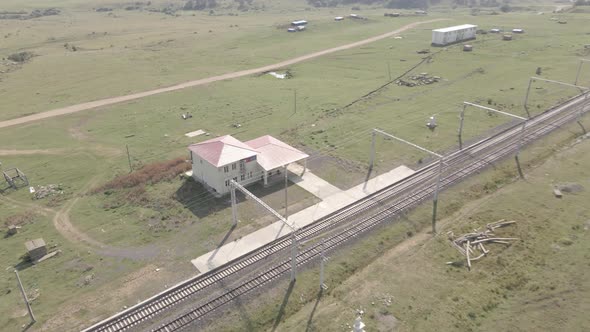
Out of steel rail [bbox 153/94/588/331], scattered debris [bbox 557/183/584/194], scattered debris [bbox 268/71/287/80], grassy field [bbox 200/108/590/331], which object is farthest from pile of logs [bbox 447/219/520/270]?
scattered debris [bbox 268/71/287/80]

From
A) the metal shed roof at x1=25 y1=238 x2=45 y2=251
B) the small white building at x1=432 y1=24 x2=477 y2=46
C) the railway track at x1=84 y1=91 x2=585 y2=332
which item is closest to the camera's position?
the railway track at x1=84 y1=91 x2=585 y2=332

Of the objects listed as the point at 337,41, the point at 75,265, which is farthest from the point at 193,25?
the point at 75,265

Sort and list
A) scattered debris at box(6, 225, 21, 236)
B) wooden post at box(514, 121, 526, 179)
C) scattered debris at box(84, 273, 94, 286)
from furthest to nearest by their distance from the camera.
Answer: wooden post at box(514, 121, 526, 179) → scattered debris at box(6, 225, 21, 236) → scattered debris at box(84, 273, 94, 286)

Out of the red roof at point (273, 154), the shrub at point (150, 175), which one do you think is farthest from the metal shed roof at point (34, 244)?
the red roof at point (273, 154)

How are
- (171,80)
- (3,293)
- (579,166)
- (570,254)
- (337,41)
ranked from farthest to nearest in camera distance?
(337,41) → (171,80) → (579,166) → (570,254) → (3,293)

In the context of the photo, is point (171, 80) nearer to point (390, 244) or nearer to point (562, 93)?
point (390, 244)

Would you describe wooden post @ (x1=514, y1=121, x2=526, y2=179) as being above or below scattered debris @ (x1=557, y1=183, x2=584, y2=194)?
above

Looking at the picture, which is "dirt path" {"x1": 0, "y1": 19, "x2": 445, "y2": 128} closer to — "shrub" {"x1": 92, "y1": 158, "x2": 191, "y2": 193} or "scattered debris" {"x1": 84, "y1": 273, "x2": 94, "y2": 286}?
"shrub" {"x1": 92, "y1": 158, "x2": 191, "y2": 193}
